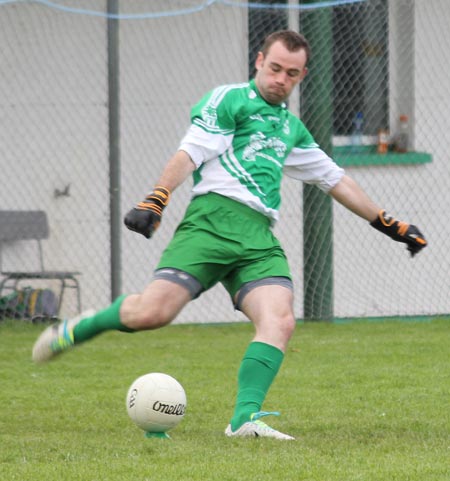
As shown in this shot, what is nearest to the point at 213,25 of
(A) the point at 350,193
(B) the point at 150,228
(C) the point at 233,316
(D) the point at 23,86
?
(D) the point at 23,86

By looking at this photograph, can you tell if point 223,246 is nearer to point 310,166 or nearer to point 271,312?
point 271,312

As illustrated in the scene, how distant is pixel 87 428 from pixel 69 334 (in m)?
0.65

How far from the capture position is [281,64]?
5.83 m

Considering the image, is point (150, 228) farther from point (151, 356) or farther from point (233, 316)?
point (233, 316)

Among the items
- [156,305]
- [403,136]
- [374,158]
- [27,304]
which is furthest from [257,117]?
[403,136]

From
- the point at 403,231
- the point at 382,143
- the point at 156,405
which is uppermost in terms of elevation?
the point at 403,231

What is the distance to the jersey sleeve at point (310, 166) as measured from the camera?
6207 millimetres

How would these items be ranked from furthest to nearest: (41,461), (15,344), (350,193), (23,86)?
(23,86), (15,344), (350,193), (41,461)

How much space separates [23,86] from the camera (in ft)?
37.1

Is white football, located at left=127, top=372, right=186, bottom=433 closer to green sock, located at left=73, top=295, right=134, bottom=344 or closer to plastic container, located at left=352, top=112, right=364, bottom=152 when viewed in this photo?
green sock, located at left=73, top=295, right=134, bottom=344

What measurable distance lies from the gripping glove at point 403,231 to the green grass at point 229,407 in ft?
2.92

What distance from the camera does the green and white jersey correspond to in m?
5.85

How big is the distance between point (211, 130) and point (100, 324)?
3.36 feet

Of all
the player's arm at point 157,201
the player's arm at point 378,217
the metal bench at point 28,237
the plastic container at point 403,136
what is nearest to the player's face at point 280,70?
the player's arm at point 157,201
